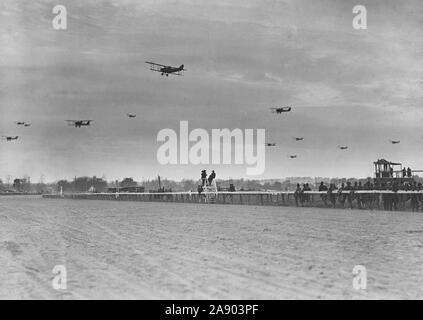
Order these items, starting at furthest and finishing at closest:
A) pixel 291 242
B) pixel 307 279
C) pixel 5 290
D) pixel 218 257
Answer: pixel 291 242, pixel 218 257, pixel 307 279, pixel 5 290

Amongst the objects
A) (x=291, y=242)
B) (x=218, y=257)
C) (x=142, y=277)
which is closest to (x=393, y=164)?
(x=291, y=242)

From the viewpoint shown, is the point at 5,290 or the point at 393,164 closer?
the point at 5,290

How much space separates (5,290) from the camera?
7.55m

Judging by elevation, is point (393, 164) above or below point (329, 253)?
above

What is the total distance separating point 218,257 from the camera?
34.1ft
